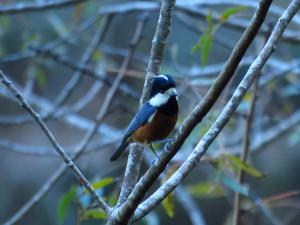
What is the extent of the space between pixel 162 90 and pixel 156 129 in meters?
0.17

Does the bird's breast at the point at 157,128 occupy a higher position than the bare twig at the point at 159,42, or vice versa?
the bare twig at the point at 159,42

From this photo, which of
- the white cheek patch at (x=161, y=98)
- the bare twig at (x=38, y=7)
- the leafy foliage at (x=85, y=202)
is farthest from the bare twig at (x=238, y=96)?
the bare twig at (x=38, y=7)

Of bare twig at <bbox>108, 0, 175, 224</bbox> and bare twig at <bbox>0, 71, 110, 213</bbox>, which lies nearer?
bare twig at <bbox>0, 71, 110, 213</bbox>

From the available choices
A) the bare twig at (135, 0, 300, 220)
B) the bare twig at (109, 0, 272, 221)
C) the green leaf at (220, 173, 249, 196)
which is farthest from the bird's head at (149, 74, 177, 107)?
the green leaf at (220, 173, 249, 196)

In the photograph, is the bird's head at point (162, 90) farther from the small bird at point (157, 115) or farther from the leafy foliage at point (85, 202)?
the leafy foliage at point (85, 202)

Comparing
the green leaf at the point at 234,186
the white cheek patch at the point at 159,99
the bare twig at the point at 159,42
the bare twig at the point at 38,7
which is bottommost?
the green leaf at the point at 234,186

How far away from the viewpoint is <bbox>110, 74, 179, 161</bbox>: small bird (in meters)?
2.11

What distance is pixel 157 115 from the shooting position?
2.20 metres

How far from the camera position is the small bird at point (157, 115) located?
2.11 meters

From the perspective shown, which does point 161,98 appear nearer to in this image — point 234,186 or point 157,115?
point 157,115

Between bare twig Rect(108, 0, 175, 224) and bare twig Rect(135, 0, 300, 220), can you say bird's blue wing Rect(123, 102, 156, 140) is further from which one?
bare twig Rect(135, 0, 300, 220)

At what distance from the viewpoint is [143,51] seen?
8.02 meters

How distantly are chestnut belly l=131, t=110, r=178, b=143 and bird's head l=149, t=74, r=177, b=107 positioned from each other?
5 cm

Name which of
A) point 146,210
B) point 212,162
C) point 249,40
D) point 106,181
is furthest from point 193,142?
point 249,40
